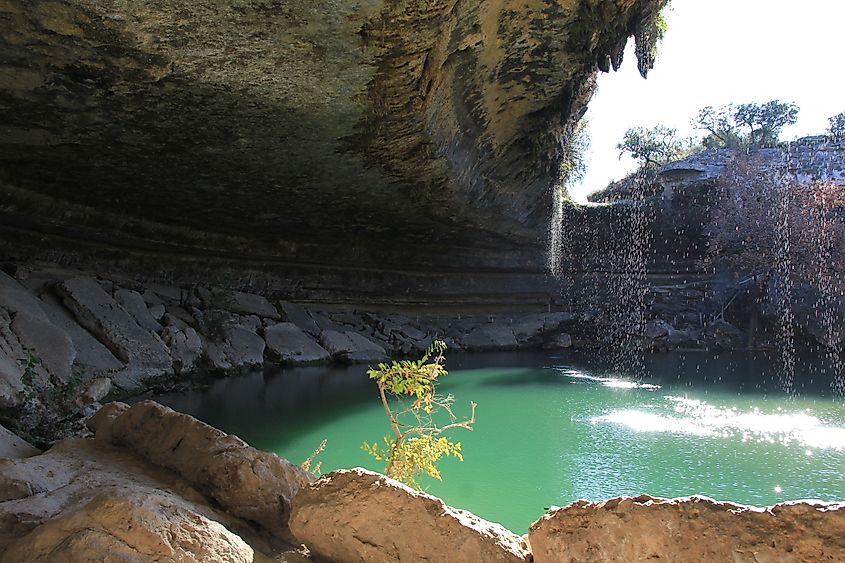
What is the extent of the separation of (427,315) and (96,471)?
14.5 meters

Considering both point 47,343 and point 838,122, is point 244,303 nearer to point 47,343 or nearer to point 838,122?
point 47,343

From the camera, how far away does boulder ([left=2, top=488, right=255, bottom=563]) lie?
1699 millimetres

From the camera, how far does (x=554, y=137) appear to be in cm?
1107

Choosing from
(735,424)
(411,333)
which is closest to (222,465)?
(735,424)

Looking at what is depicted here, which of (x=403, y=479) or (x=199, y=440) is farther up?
(x=199, y=440)

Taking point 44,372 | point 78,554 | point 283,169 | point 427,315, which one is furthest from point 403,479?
point 427,315

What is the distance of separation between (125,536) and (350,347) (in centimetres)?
1210

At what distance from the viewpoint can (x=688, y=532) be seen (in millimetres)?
1642

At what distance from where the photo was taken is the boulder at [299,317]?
14.3m

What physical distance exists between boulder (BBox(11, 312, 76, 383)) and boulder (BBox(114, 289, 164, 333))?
2688 mm

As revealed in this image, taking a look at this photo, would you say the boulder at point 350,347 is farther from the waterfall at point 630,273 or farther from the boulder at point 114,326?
the waterfall at point 630,273

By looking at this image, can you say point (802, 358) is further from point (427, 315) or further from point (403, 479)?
point (403, 479)

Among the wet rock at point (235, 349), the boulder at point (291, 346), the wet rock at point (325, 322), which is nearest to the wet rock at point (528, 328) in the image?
the wet rock at point (325, 322)

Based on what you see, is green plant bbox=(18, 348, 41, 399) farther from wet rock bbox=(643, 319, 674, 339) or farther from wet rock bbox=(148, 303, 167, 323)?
wet rock bbox=(643, 319, 674, 339)
